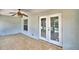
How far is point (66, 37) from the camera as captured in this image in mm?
1864

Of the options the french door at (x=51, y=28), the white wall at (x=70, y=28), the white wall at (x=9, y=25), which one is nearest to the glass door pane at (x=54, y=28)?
the french door at (x=51, y=28)

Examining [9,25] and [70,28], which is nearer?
[70,28]

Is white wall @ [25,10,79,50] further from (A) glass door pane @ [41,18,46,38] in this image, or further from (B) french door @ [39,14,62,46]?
(A) glass door pane @ [41,18,46,38]

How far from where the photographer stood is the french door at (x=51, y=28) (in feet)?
6.10

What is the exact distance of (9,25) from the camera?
1972mm

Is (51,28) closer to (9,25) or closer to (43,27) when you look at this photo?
(43,27)

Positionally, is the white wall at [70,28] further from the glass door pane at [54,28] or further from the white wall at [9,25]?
the white wall at [9,25]

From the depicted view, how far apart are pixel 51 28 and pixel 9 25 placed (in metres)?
0.88

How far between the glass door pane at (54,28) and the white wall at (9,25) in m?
0.68

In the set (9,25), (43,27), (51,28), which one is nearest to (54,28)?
(51,28)

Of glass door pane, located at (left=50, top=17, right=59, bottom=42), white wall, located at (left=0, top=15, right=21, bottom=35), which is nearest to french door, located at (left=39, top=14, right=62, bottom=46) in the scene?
glass door pane, located at (left=50, top=17, right=59, bottom=42)

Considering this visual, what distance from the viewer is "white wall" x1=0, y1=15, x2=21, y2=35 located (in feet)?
6.30
